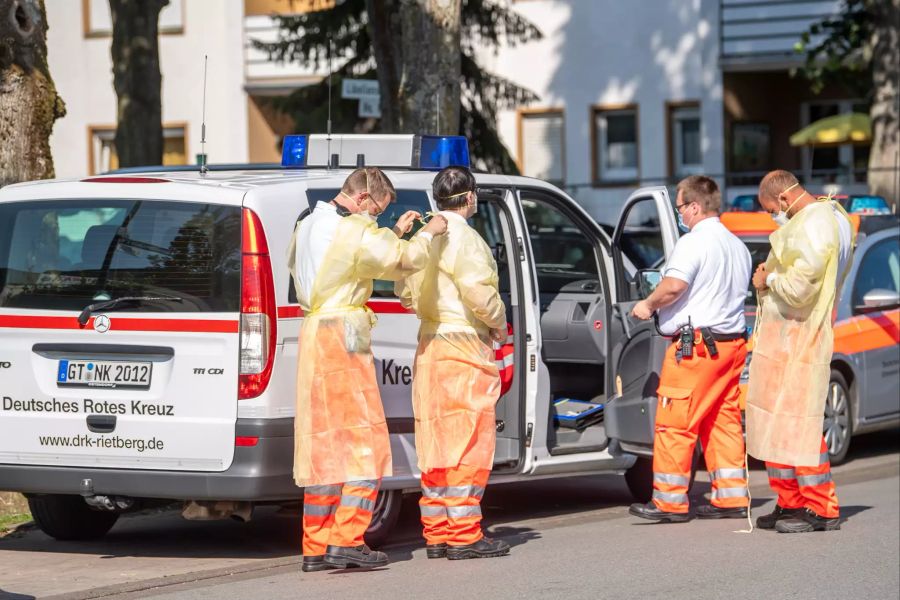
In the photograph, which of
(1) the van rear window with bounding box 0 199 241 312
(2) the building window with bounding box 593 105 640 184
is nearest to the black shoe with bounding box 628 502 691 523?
(1) the van rear window with bounding box 0 199 241 312

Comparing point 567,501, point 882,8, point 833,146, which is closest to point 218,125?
point 833,146

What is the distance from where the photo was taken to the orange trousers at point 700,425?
9.05m

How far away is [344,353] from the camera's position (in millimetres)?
7672

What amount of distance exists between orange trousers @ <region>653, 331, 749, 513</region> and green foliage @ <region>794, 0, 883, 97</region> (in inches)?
544

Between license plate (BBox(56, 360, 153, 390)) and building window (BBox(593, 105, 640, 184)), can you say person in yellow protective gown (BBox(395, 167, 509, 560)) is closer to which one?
license plate (BBox(56, 360, 153, 390))

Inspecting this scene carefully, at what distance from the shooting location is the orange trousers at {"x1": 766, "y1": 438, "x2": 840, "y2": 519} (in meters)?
9.03

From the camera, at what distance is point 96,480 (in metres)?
7.88

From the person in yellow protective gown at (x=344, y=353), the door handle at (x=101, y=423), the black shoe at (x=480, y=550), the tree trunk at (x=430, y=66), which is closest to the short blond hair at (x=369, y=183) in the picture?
the person in yellow protective gown at (x=344, y=353)

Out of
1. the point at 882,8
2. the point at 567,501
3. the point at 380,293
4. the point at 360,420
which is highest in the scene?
the point at 882,8

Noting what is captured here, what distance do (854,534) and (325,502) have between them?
3048 mm

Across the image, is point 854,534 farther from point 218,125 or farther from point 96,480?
point 218,125

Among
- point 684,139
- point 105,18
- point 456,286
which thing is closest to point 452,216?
point 456,286

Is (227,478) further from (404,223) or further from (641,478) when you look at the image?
(641,478)

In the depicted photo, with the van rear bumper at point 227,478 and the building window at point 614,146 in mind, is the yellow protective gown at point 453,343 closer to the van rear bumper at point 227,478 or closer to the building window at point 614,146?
the van rear bumper at point 227,478
